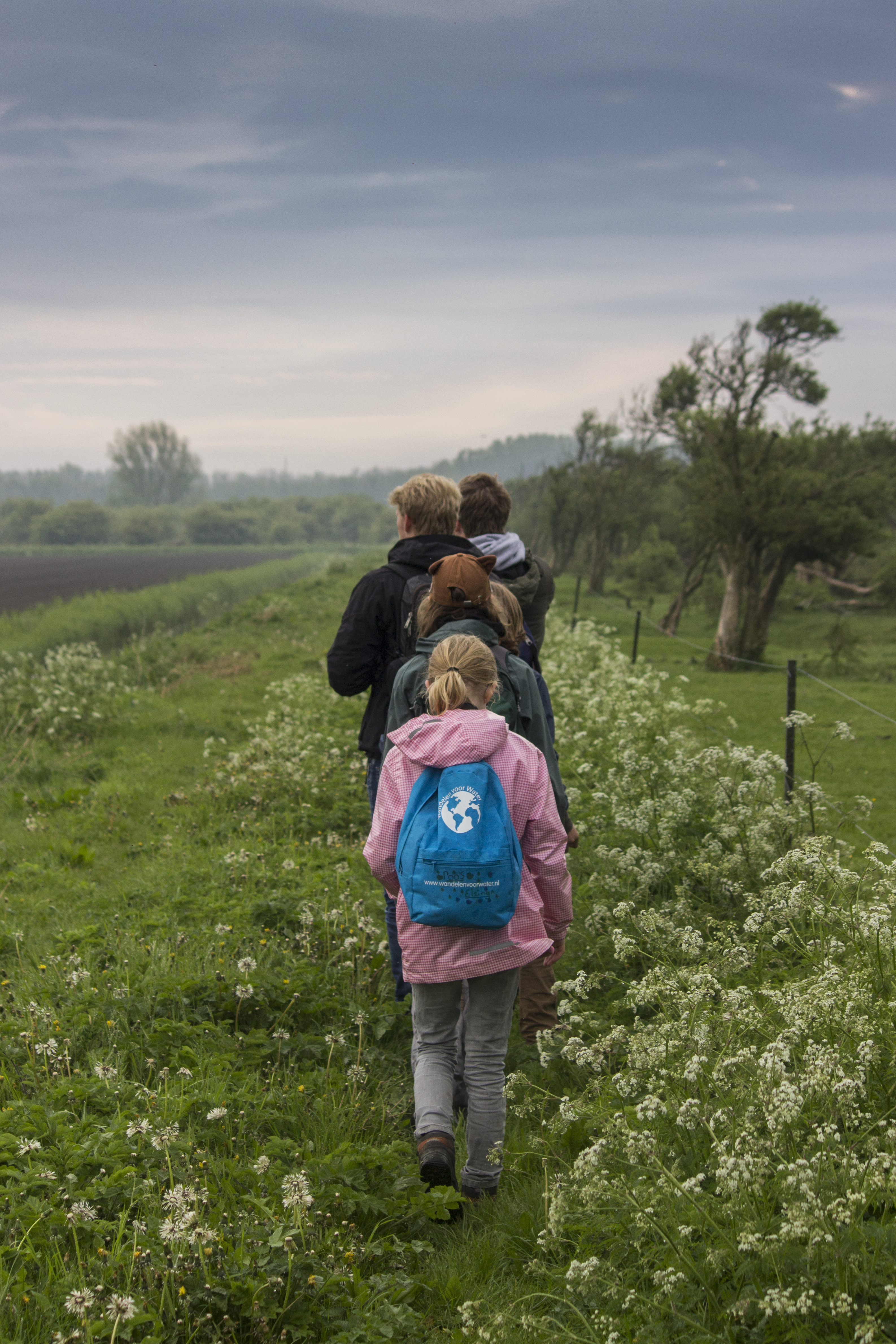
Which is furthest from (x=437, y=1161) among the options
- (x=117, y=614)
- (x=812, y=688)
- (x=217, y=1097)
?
(x=117, y=614)

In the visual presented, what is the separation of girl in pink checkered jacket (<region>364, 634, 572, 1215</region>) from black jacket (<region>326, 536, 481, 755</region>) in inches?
35.0

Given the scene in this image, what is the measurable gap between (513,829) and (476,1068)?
0.95 m

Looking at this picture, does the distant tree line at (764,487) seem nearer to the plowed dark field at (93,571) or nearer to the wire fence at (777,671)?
the wire fence at (777,671)

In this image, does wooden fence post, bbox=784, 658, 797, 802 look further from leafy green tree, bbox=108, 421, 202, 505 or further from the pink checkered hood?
leafy green tree, bbox=108, 421, 202, 505

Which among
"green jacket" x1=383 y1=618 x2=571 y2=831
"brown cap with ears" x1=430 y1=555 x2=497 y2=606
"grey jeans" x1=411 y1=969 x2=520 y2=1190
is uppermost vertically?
"brown cap with ears" x1=430 y1=555 x2=497 y2=606

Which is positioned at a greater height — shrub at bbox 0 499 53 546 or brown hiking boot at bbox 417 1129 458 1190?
shrub at bbox 0 499 53 546

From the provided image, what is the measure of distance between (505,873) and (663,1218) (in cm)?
106

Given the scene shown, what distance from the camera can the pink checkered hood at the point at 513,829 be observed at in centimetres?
303

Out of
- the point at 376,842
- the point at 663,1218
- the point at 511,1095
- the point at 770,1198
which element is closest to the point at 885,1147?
the point at 770,1198

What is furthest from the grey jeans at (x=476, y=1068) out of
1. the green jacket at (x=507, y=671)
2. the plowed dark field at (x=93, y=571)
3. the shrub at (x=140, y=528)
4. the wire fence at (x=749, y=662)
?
the shrub at (x=140, y=528)

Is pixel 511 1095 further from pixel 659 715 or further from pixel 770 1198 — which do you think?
pixel 659 715

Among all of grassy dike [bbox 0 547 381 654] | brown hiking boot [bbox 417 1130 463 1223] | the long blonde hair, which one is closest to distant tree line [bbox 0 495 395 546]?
grassy dike [bbox 0 547 381 654]

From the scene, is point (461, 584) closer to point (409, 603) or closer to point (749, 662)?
point (409, 603)

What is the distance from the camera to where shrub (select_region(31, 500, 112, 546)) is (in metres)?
104
